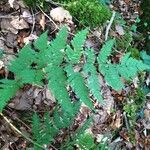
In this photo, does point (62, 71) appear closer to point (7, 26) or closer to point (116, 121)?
point (7, 26)

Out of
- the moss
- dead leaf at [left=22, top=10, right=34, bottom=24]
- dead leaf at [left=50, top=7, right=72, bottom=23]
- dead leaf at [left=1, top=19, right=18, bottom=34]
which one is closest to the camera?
dead leaf at [left=1, top=19, right=18, bottom=34]

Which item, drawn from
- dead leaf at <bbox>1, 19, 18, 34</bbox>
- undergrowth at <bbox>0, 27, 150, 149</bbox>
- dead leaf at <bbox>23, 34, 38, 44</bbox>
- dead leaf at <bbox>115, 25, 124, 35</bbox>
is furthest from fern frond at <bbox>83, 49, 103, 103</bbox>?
dead leaf at <bbox>115, 25, 124, 35</bbox>

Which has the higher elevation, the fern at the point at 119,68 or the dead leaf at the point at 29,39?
the fern at the point at 119,68

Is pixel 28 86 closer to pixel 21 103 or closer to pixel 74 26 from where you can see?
pixel 21 103

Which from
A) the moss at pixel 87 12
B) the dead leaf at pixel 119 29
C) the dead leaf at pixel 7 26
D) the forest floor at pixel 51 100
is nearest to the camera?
the forest floor at pixel 51 100

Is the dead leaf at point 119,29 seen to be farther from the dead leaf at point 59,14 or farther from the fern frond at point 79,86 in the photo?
the fern frond at point 79,86

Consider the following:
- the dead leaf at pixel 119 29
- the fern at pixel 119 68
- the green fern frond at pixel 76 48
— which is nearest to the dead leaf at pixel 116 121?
the dead leaf at pixel 119 29

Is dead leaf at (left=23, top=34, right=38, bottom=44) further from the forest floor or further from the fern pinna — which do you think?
the fern pinna

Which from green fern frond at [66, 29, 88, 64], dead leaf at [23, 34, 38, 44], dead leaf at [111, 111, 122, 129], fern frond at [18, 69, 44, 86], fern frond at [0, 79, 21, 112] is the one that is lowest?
dead leaf at [111, 111, 122, 129]
